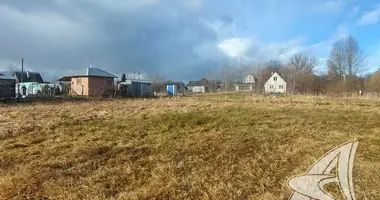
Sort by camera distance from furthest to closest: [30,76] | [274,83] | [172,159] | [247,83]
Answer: [247,83] → [274,83] → [30,76] → [172,159]

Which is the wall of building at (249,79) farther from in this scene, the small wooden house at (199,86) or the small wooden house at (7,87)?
the small wooden house at (7,87)

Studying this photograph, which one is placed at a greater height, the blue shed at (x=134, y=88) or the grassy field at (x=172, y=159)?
the blue shed at (x=134, y=88)

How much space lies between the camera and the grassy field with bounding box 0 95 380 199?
404 centimetres

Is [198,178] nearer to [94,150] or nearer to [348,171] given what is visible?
[348,171]

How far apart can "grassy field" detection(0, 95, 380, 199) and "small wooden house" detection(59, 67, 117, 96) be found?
30.0m

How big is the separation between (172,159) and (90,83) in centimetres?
3611

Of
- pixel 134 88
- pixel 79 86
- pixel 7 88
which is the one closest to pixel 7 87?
pixel 7 88

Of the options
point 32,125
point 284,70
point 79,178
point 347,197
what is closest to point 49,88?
point 32,125

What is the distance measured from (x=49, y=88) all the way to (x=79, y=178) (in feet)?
124

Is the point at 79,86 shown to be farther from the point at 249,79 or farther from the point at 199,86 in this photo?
the point at 199,86

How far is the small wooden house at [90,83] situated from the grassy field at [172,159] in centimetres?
3005

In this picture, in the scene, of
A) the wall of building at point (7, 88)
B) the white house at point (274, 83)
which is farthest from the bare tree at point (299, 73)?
the wall of building at point (7, 88)

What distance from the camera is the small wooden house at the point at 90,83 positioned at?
38.6 metres

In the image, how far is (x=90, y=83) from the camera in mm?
39094
